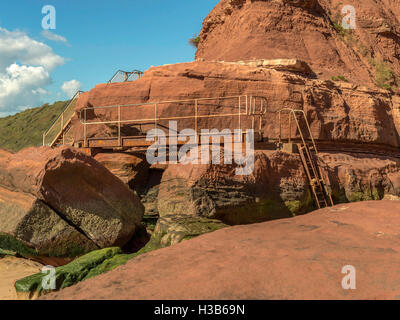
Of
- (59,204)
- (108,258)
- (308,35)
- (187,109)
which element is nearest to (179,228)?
(108,258)

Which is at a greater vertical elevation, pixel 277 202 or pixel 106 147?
pixel 106 147

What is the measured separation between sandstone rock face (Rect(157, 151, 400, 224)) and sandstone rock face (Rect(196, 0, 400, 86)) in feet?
17.1

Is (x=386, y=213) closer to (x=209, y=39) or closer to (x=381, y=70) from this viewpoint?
(x=381, y=70)

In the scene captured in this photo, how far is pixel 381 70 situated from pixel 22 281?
52.3ft

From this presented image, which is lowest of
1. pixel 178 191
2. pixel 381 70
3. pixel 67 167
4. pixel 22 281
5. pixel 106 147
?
pixel 22 281

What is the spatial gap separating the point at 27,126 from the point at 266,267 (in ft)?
108

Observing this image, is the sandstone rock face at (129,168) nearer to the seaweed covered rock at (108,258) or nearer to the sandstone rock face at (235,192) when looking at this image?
the sandstone rock face at (235,192)

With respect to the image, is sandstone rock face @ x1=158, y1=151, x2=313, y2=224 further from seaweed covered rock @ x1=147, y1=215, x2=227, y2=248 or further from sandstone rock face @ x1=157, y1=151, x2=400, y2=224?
seaweed covered rock @ x1=147, y1=215, x2=227, y2=248

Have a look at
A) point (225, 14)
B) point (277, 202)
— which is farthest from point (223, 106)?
point (225, 14)

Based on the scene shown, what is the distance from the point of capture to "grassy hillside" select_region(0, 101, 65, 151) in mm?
30234

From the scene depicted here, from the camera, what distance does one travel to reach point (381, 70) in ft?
53.5

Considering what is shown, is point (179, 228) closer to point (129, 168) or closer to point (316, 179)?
point (316, 179)

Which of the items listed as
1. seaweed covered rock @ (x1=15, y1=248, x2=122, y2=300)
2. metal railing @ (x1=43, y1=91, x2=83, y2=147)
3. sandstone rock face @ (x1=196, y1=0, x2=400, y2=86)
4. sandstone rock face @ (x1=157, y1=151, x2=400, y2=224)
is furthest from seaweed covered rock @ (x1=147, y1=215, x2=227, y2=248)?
sandstone rock face @ (x1=196, y1=0, x2=400, y2=86)

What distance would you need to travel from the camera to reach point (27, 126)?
1296 inches
